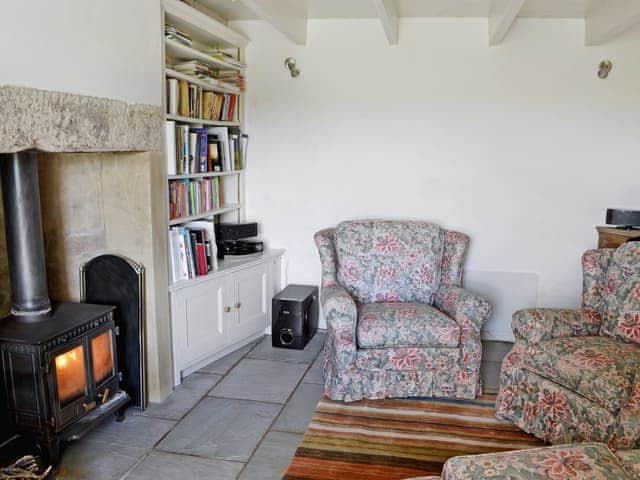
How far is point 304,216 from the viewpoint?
414 cm

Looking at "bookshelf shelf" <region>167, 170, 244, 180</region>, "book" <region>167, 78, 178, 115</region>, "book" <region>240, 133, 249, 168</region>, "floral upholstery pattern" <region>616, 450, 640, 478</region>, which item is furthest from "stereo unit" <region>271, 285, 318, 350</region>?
"floral upholstery pattern" <region>616, 450, 640, 478</region>

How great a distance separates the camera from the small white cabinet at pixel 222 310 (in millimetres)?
3158

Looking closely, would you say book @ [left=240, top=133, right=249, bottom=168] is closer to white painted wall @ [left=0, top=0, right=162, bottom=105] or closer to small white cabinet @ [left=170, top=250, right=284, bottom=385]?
small white cabinet @ [left=170, top=250, right=284, bottom=385]

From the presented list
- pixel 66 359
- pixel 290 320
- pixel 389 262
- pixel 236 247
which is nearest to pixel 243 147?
pixel 236 247

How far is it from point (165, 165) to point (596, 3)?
2828mm

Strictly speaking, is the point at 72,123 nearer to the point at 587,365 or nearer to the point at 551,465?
the point at 551,465

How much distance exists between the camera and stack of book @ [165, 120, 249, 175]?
10.3 feet

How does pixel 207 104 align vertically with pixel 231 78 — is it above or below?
below

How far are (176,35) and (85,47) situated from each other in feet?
2.98

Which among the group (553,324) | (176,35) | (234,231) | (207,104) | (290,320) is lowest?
(290,320)

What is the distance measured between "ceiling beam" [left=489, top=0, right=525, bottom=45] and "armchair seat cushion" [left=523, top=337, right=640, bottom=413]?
178 centimetres

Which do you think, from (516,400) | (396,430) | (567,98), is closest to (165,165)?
(396,430)

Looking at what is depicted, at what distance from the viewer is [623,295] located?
269cm

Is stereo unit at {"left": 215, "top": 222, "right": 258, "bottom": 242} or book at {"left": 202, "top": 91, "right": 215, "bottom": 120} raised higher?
book at {"left": 202, "top": 91, "right": 215, "bottom": 120}
